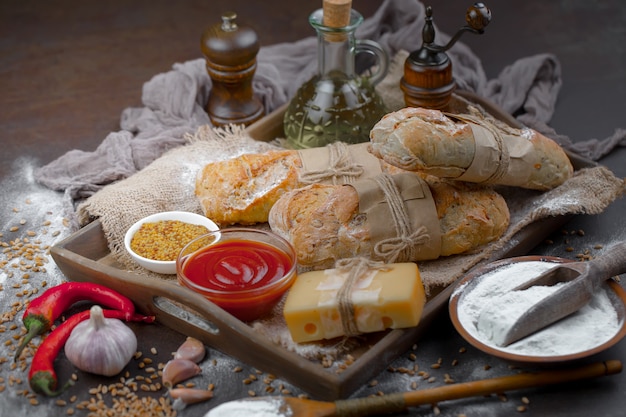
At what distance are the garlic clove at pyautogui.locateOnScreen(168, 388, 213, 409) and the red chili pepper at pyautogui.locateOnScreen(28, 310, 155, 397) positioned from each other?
39cm

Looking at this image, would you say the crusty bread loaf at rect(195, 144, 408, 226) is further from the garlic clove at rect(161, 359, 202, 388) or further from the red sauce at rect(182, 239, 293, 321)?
the garlic clove at rect(161, 359, 202, 388)

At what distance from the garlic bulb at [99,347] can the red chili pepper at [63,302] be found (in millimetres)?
200

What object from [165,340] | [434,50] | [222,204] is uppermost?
[434,50]

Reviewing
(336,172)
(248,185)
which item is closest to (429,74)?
(336,172)

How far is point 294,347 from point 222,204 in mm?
853

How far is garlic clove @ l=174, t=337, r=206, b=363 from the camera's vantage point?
3357mm

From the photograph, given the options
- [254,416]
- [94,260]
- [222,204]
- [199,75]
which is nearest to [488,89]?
[199,75]

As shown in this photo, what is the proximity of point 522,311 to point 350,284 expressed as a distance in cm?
58

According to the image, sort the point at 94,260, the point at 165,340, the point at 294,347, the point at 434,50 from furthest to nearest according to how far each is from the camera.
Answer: the point at 434,50 → the point at 94,260 → the point at 165,340 → the point at 294,347

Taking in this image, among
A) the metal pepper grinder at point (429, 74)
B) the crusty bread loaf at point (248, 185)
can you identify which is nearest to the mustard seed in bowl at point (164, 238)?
the crusty bread loaf at point (248, 185)

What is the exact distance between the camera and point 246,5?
20.1 feet

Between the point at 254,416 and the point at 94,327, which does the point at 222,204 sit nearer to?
the point at 94,327

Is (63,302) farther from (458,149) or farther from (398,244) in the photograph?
(458,149)

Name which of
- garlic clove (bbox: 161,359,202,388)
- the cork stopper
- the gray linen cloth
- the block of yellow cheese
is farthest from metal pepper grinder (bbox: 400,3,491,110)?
garlic clove (bbox: 161,359,202,388)
